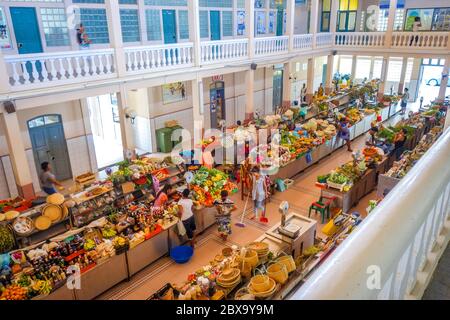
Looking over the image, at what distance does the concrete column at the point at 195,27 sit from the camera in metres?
12.6

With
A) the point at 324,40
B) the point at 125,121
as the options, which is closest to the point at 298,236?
the point at 125,121

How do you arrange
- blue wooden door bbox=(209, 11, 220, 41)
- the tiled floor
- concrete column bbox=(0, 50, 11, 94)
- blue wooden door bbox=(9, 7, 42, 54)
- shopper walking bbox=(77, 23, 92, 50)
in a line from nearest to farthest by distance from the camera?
the tiled floor → concrete column bbox=(0, 50, 11, 94) → blue wooden door bbox=(9, 7, 42, 54) → shopper walking bbox=(77, 23, 92, 50) → blue wooden door bbox=(209, 11, 220, 41)

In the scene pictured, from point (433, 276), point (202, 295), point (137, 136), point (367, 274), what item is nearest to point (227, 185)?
point (202, 295)

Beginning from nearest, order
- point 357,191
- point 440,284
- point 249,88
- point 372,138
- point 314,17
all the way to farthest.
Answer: point 440,284 → point 357,191 → point 372,138 → point 249,88 → point 314,17

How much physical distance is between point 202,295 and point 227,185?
4775 mm

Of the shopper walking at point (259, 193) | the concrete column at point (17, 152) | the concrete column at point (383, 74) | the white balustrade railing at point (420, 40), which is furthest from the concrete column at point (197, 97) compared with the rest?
the white balustrade railing at point (420, 40)

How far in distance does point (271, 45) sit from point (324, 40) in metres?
5.02

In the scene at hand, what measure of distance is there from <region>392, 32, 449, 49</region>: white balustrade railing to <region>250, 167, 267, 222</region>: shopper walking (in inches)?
Result: 487

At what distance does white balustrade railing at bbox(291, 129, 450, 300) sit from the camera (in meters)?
0.88

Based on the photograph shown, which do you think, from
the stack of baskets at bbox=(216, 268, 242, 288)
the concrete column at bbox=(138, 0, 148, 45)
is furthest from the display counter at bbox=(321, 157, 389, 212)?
the concrete column at bbox=(138, 0, 148, 45)

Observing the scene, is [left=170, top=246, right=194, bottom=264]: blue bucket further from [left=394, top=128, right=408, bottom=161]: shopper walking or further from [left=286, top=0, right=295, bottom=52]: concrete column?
[left=286, top=0, right=295, bottom=52]: concrete column

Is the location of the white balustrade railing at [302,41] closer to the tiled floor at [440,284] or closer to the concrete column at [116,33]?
the concrete column at [116,33]

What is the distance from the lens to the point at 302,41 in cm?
1873

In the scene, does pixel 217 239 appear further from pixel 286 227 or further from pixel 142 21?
pixel 142 21
